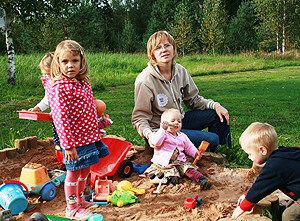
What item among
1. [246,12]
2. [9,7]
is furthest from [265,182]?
[246,12]

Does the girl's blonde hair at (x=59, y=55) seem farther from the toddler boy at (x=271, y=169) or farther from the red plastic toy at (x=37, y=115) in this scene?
the toddler boy at (x=271, y=169)

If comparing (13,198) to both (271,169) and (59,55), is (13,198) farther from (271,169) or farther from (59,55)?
(271,169)

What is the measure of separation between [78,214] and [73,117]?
2.39 ft

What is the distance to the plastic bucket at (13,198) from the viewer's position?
92.1 inches

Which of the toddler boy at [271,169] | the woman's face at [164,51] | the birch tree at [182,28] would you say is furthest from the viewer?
the birch tree at [182,28]

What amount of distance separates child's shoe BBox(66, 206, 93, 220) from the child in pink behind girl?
755 millimetres

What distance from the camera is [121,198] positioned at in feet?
8.32

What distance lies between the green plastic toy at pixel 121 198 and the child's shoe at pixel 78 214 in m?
0.26

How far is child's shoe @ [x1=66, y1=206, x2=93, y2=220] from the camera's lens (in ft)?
7.57

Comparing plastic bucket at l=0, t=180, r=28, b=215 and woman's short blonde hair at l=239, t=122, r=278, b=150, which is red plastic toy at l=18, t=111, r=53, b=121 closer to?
plastic bucket at l=0, t=180, r=28, b=215

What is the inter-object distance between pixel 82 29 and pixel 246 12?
13828 millimetres

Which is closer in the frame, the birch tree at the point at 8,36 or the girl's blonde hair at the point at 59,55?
the girl's blonde hair at the point at 59,55

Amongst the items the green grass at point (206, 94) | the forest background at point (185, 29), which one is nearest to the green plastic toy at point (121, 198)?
the green grass at point (206, 94)

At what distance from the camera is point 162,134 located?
9.55ft
